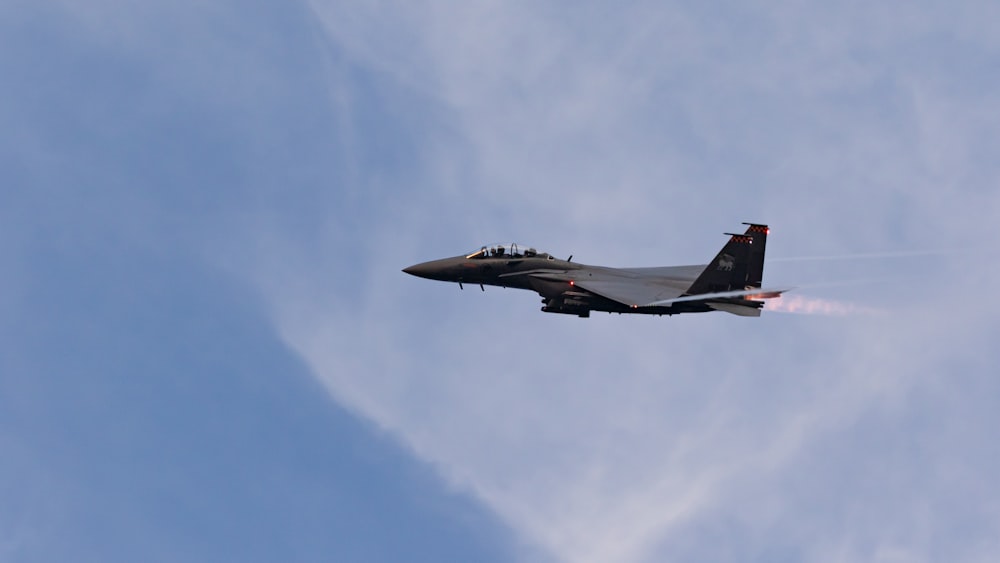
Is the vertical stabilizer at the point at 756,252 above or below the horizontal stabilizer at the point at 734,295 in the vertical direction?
above

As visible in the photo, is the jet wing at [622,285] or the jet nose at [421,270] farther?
the jet nose at [421,270]

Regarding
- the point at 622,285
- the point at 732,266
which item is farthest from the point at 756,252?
the point at 622,285

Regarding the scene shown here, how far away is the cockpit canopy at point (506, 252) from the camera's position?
285ft

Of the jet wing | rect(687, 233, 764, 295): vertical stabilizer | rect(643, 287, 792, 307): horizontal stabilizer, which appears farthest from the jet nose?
rect(687, 233, 764, 295): vertical stabilizer

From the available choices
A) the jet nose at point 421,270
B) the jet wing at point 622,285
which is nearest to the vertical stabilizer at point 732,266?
the jet wing at point 622,285

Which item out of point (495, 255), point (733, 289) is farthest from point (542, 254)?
point (733, 289)

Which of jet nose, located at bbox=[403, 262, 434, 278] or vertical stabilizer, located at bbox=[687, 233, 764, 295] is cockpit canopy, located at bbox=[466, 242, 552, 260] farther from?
vertical stabilizer, located at bbox=[687, 233, 764, 295]

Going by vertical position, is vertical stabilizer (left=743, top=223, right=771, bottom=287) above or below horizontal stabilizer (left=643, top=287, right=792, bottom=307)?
above

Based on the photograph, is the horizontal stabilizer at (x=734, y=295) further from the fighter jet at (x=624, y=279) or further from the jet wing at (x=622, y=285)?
the jet wing at (x=622, y=285)

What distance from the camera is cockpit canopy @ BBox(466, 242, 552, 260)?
8675 cm

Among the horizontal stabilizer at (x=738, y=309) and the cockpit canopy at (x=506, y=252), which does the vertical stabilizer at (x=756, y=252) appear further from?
the cockpit canopy at (x=506, y=252)

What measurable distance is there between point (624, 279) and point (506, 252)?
692 cm

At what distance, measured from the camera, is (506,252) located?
87.0 meters

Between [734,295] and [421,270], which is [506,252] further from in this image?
[734,295]
